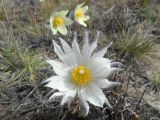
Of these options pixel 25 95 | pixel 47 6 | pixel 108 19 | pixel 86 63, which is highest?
pixel 47 6

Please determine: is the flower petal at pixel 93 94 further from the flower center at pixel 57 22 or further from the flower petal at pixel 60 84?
the flower center at pixel 57 22

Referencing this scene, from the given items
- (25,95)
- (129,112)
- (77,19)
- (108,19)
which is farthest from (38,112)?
(108,19)

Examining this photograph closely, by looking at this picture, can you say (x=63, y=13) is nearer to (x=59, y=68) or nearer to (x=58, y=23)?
(x=58, y=23)

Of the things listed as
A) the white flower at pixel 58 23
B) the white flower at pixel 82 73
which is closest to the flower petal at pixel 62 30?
the white flower at pixel 58 23

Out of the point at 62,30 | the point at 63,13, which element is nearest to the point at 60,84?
the point at 62,30

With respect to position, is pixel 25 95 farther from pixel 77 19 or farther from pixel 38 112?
pixel 77 19

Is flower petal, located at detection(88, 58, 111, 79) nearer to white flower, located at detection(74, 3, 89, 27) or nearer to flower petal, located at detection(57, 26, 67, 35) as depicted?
flower petal, located at detection(57, 26, 67, 35)

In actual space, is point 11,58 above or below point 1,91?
above
